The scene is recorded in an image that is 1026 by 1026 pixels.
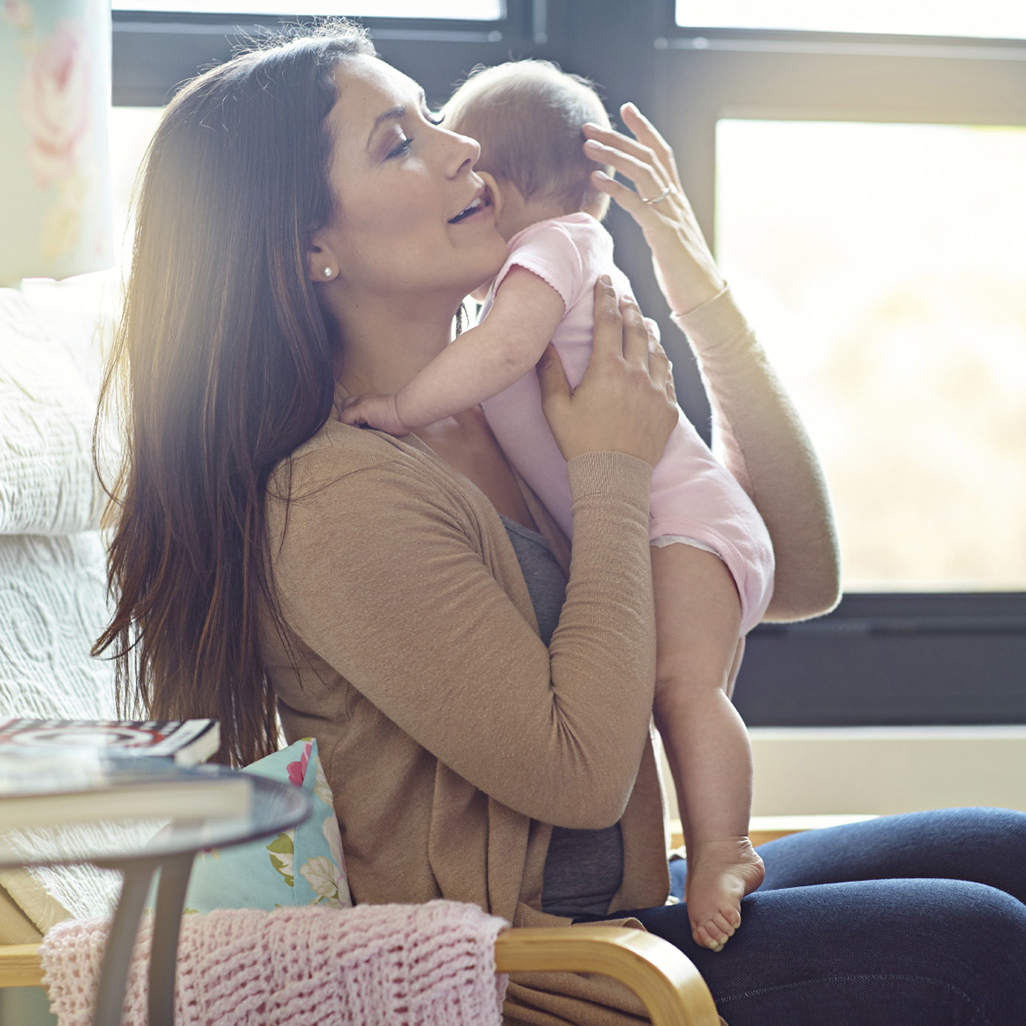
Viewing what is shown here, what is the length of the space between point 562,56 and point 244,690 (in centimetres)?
150

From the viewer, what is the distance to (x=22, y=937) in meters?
0.98

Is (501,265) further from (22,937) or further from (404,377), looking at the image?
(22,937)

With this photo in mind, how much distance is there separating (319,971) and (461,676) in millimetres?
279

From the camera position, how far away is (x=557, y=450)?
4.26 ft

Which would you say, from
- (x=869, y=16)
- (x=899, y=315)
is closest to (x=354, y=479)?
(x=899, y=315)

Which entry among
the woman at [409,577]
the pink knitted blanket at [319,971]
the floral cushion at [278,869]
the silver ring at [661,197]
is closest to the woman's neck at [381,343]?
the woman at [409,577]

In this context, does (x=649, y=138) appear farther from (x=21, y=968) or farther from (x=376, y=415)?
(x=21, y=968)

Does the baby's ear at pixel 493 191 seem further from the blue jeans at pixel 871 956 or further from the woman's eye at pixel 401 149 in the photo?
the blue jeans at pixel 871 956

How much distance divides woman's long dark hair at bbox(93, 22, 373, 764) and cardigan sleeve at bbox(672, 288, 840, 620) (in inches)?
21.8

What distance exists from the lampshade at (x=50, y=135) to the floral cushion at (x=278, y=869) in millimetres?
685

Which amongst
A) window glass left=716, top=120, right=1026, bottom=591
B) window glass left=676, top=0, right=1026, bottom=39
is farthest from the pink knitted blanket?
window glass left=676, top=0, right=1026, bottom=39

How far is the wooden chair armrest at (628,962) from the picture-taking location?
2.68 feet

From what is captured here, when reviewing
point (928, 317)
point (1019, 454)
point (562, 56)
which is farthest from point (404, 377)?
point (1019, 454)

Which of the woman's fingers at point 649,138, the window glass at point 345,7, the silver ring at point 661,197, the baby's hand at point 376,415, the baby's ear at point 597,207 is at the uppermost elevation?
the window glass at point 345,7
